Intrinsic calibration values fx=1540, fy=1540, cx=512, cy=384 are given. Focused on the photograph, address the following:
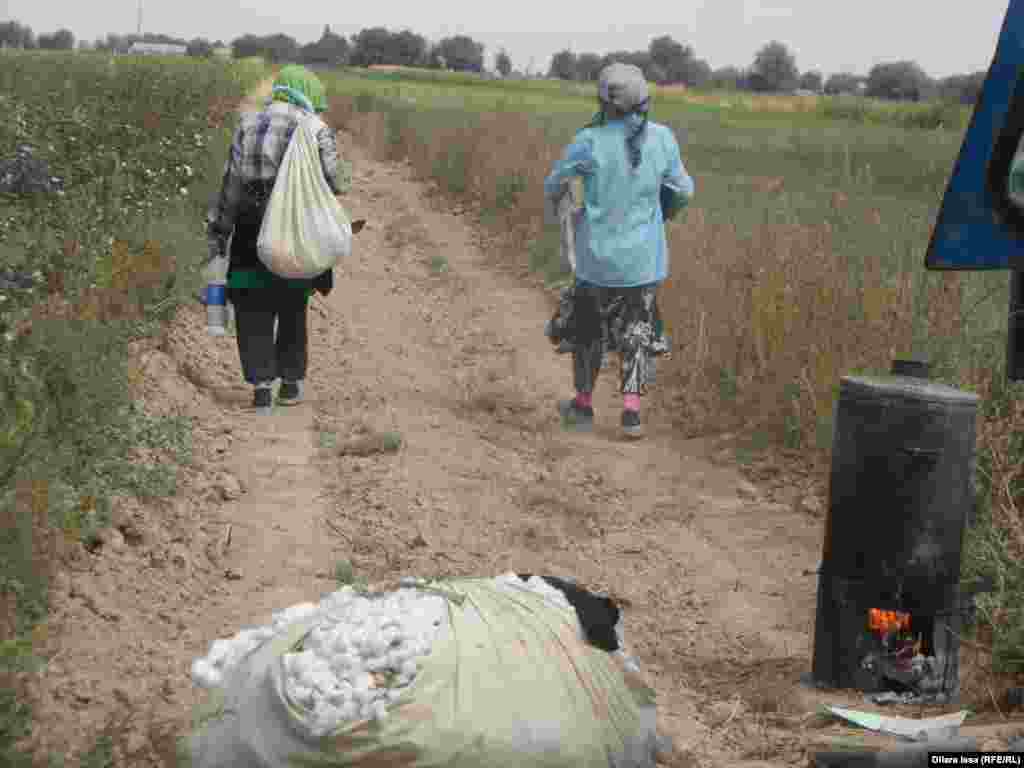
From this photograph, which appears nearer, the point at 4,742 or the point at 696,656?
the point at 4,742

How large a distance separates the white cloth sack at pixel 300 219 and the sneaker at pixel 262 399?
2.29ft

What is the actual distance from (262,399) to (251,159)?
1.36m

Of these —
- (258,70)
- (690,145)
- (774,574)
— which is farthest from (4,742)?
(258,70)

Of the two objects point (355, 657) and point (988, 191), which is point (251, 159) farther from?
point (988, 191)

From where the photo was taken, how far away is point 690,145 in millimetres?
34750

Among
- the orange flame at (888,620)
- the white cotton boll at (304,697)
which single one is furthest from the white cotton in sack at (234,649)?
the orange flame at (888,620)

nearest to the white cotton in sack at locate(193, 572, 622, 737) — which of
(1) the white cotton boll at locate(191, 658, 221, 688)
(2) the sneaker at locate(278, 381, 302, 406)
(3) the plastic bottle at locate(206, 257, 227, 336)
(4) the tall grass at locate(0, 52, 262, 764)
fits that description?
(1) the white cotton boll at locate(191, 658, 221, 688)

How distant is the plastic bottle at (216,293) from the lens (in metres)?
8.73

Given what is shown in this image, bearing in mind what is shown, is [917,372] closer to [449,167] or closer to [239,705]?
[239,705]

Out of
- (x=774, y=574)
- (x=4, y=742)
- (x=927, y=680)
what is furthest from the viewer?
(x=774, y=574)

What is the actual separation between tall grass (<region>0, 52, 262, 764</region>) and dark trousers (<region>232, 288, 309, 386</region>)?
51 centimetres

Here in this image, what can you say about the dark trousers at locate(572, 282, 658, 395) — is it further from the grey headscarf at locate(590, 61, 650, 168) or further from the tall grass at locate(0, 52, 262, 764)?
the tall grass at locate(0, 52, 262, 764)

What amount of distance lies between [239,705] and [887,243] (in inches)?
250

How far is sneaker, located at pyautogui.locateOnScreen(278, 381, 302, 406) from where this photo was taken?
907 centimetres
